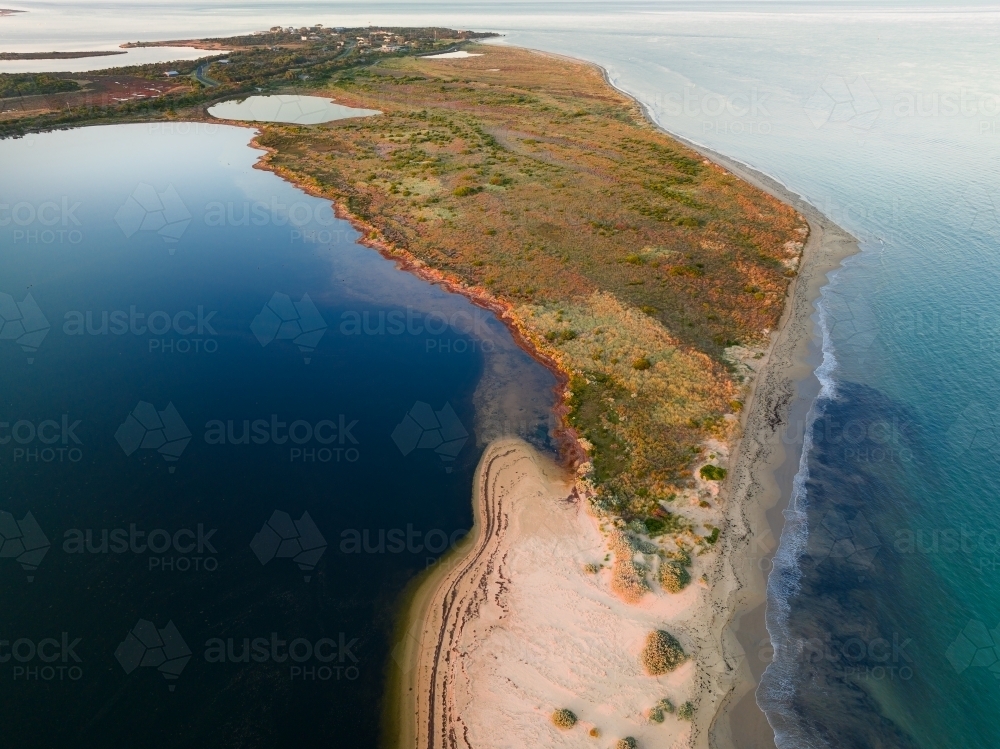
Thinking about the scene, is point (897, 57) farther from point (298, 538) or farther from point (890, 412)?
point (298, 538)

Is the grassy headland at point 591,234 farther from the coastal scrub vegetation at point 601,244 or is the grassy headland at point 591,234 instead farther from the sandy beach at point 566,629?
the sandy beach at point 566,629

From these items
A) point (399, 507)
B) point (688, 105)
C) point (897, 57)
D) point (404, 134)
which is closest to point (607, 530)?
point (399, 507)

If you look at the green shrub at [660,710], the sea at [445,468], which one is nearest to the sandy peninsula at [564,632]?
the green shrub at [660,710]

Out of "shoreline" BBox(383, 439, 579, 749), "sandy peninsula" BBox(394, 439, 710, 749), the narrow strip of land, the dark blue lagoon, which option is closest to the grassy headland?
"sandy peninsula" BBox(394, 439, 710, 749)

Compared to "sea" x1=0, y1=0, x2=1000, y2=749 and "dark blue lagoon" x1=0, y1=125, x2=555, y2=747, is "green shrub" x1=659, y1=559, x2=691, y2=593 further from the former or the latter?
"dark blue lagoon" x1=0, y1=125, x2=555, y2=747

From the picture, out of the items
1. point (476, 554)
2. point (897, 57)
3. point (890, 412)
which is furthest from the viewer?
point (897, 57)
